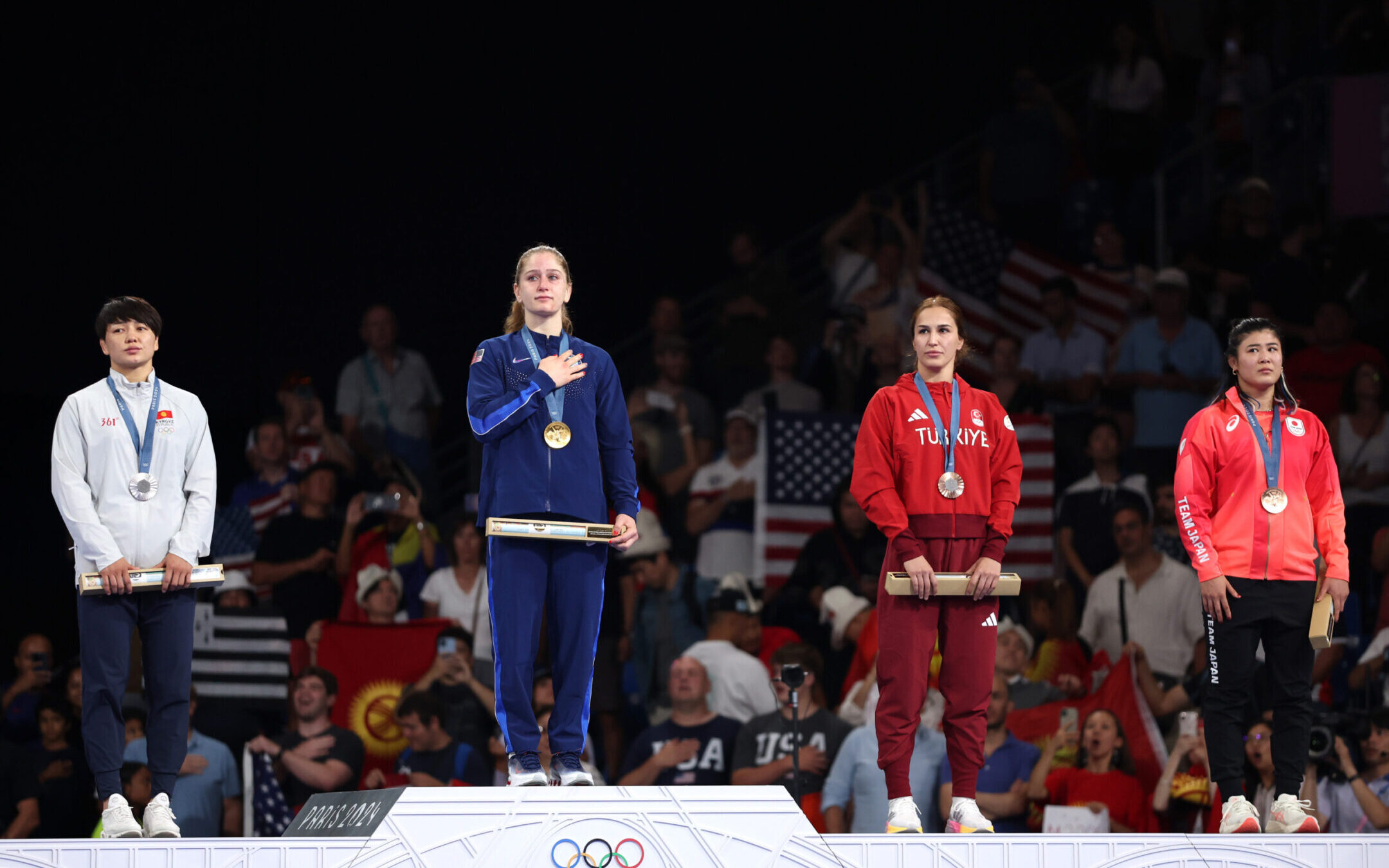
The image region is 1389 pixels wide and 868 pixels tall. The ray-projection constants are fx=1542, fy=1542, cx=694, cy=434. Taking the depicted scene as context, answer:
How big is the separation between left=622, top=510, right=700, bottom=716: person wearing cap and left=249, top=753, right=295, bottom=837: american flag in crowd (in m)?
1.93

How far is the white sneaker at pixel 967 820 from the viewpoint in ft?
16.3

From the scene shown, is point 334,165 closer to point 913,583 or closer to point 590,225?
point 590,225

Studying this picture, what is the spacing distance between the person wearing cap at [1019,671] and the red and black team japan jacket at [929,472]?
8.33 feet

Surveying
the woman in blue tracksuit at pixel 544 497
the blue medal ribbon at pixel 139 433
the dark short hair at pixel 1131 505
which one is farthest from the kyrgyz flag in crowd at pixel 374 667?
the dark short hair at pixel 1131 505

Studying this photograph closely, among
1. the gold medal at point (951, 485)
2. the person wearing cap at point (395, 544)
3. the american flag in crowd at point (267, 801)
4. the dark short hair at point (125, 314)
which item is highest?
the dark short hair at point (125, 314)

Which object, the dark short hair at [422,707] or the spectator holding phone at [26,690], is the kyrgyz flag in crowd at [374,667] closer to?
the dark short hair at [422,707]

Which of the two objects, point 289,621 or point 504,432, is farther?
point 289,621

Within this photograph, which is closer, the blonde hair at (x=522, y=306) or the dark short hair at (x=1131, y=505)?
the blonde hair at (x=522, y=306)

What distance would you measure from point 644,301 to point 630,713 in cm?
376

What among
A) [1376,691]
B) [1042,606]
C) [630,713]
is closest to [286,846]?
[630,713]

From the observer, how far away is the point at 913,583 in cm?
504

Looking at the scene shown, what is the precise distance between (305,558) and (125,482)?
11.7 feet

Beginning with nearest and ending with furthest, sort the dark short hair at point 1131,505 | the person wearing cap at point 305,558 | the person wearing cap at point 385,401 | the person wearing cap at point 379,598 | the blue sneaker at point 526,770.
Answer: the blue sneaker at point 526,770 < the dark short hair at point 1131,505 < the person wearing cap at point 379,598 < the person wearing cap at point 305,558 < the person wearing cap at point 385,401

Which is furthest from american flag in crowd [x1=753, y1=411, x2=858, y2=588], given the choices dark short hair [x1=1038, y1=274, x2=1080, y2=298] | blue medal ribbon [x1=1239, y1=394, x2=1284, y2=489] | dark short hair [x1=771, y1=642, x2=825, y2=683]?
blue medal ribbon [x1=1239, y1=394, x2=1284, y2=489]
